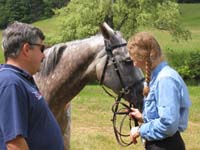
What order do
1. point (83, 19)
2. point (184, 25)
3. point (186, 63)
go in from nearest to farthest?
point (186, 63)
point (83, 19)
point (184, 25)

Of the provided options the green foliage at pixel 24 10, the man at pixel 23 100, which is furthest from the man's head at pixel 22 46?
the green foliage at pixel 24 10

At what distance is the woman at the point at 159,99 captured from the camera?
3230 mm

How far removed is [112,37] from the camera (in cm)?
441

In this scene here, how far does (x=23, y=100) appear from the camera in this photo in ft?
8.46

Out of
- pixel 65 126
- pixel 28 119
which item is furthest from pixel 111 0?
pixel 28 119

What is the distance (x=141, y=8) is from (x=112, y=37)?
1051 inches

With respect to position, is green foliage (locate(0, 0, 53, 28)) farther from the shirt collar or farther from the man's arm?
the man's arm

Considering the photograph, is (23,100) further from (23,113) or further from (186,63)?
(186,63)

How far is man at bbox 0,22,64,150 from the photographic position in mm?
2553

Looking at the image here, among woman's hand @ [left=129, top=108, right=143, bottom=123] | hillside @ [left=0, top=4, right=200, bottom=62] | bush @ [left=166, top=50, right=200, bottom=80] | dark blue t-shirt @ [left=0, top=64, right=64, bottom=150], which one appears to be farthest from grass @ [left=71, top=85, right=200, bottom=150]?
hillside @ [left=0, top=4, right=200, bottom=62]

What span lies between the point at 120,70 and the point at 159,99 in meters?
1.18

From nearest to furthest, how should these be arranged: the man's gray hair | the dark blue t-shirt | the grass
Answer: the dark blue t-shirt, the man's gray hair, the grass

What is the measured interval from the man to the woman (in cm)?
77

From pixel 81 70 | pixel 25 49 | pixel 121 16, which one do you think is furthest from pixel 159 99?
pixel 121 16
